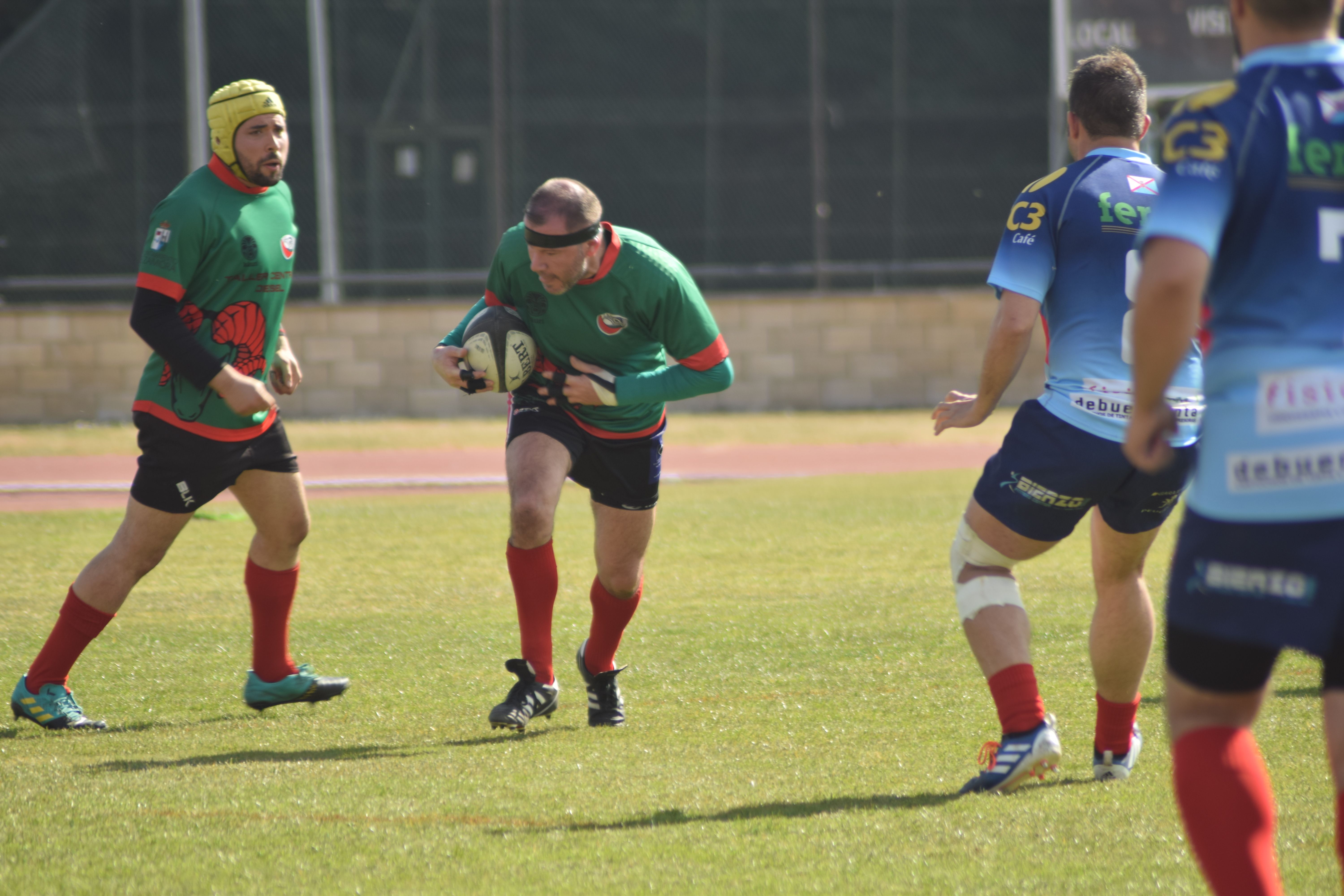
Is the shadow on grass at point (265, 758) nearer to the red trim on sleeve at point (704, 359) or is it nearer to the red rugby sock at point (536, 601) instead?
the red rugby sock at point (536, 601)

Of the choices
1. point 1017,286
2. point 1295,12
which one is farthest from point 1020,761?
point 1295,12

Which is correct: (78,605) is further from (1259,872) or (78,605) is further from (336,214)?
(336,214)

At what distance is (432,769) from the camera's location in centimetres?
440

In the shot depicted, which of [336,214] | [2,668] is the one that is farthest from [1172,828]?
[336,214]

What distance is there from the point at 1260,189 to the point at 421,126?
18221mm

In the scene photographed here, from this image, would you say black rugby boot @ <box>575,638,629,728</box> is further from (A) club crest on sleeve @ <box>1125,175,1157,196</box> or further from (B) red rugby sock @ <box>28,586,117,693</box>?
A: (A) club crest on sleeve @ <box>1125,175,1157,196</box>

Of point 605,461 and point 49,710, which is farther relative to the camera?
point 605,461

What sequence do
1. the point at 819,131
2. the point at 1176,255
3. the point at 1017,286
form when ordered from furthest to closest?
the point at 819,131 < the point at 1017,286 < the point at 1176,255

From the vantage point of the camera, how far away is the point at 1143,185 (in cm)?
408

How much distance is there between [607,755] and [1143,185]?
7.91 feet

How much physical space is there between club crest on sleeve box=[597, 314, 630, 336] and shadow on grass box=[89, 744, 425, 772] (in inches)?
64.7

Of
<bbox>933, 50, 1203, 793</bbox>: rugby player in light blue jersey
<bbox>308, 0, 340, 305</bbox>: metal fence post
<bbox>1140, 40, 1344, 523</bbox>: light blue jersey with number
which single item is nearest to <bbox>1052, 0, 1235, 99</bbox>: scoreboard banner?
<bbox>308, 0, 340, 305</bbox>: metal fence post

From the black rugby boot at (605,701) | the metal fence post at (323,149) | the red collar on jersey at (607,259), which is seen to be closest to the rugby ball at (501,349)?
the red collar on jersey at (607,259)

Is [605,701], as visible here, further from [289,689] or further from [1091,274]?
[1091,274]
